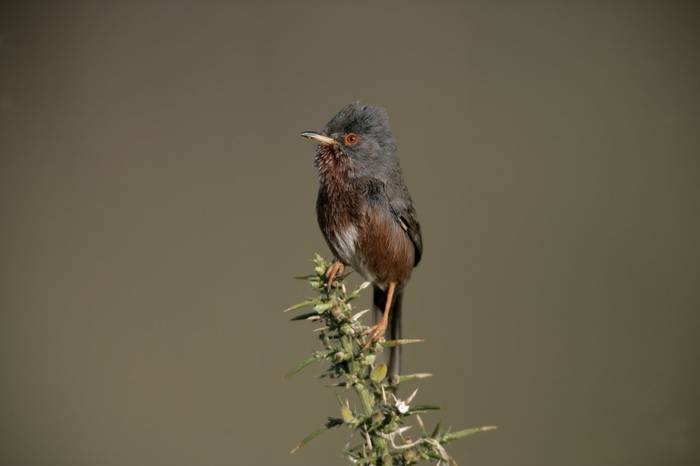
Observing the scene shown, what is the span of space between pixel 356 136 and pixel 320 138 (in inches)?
6.2

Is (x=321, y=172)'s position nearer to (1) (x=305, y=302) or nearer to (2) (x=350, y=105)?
(2) (x=350, y=105)

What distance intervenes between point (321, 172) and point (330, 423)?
60.0 inches

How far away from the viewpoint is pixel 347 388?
1790mm

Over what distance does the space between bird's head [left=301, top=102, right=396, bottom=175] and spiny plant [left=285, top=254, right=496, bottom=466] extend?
1193 millimetres

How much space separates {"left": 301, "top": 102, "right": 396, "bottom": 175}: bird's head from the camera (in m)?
3.06

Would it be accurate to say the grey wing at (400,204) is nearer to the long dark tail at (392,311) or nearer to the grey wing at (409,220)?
the grey wing at (409,220)

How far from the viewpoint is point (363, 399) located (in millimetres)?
1738

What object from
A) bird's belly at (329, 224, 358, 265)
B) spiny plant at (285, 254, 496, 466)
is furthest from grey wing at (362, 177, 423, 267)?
spiny plant at (285, 254, 496, 466)

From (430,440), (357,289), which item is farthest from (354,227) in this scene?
(430,440)

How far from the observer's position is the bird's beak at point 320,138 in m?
3.01

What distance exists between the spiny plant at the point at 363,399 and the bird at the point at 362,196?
110 centimetres

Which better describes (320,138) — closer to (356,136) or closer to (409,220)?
(356,136)

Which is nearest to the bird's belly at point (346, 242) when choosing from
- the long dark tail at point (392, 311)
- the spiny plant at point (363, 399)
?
the long dark tail at point (392, 311)

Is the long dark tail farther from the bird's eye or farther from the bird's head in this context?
the bird's eye
